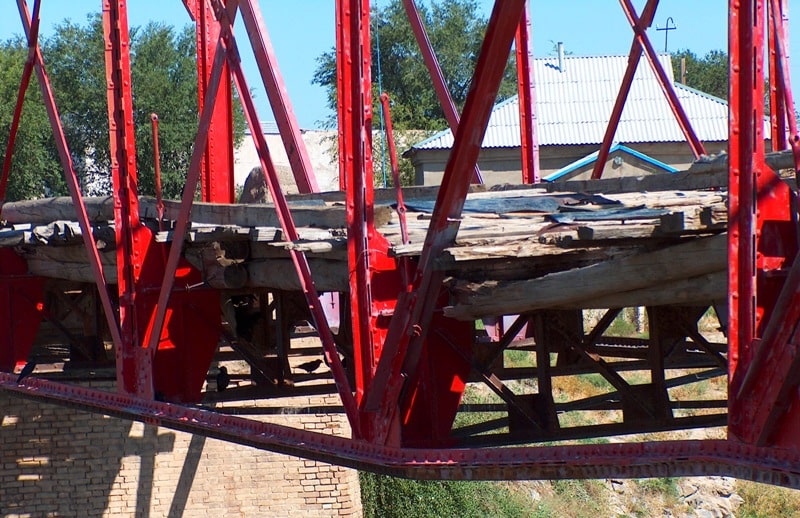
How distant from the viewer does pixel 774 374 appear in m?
3.76

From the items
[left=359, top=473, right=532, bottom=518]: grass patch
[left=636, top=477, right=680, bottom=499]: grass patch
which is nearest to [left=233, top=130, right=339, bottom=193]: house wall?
[left=636, top=477, right=680, bottom=499]: grass patch

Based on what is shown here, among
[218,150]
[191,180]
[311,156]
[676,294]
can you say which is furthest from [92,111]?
[676,294]

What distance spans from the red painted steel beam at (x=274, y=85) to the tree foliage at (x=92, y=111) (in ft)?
105

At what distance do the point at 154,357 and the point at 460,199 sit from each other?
375 centimetres

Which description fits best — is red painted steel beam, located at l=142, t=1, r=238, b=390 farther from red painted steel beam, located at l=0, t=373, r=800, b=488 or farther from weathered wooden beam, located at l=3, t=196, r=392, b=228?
red painted steel beam, located at l=0, t=373, r=800, b=488

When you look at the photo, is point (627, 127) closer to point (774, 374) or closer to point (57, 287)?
point (57, 287)

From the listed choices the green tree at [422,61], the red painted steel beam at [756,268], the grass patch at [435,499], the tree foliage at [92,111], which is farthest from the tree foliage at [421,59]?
the red painted steel beam at [756,268]

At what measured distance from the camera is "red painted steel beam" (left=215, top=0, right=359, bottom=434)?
5.89m

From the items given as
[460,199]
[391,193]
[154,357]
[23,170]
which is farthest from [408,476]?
[23,170]

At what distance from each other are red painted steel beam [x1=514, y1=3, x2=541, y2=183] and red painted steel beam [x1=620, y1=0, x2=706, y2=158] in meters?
0.96

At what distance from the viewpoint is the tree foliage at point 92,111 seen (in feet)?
124

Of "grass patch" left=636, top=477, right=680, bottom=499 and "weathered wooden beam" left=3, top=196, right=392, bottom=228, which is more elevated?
"weathered wooden beam" left=3, top=196, right=392, bottom=228

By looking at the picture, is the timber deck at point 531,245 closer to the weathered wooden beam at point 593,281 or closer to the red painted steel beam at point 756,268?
the weathered wooden beam at point 593,281

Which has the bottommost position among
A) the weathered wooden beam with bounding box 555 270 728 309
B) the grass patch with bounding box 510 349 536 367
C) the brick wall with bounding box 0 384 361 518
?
the grass patch with bounding box 510 349 536 367
